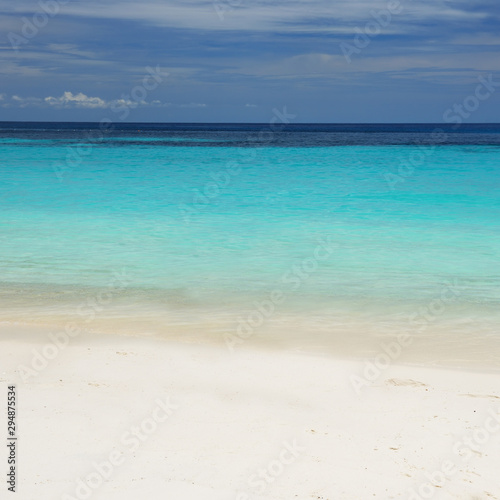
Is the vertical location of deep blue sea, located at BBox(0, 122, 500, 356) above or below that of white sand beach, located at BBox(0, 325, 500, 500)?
above

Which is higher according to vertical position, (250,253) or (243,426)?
(250,253)

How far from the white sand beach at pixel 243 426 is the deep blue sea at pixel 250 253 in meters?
1.28

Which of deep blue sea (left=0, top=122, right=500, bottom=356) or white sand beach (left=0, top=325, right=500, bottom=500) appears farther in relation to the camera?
deep blue sea (left=0, top=122, right=500, bottom=356)

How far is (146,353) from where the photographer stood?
601 cm

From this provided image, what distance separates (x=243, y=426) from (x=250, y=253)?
663 centimetres

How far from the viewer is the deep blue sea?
24.8ft

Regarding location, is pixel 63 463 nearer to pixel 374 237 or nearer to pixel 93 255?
pixel 93 255

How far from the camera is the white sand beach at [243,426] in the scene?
372 centimetres

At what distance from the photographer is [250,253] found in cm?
1095

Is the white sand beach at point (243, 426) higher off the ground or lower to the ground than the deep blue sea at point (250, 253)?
lower

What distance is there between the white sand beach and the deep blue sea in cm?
128

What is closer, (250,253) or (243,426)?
(243,426)

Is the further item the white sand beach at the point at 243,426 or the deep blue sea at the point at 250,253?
the deep blue sea at the point at 250,253

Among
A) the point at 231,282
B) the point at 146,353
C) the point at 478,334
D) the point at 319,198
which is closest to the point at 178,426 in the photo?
the point at 146,353
